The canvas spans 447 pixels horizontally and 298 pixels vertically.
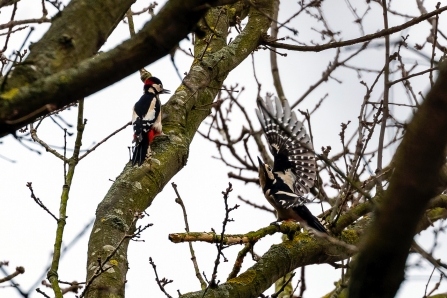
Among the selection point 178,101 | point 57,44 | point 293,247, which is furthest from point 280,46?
point 57,44

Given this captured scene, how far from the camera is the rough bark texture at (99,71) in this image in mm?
1687

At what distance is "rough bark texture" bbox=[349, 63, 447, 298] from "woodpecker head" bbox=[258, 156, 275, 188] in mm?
4296

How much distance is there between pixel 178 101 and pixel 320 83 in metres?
2.09

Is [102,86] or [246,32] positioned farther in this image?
[246,32]

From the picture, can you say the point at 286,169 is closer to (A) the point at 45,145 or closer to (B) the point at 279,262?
(B) the point at 279,262

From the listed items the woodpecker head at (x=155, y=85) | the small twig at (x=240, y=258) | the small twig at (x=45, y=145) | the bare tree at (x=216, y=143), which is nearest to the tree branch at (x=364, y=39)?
the bare tree at (x=216, y=143)

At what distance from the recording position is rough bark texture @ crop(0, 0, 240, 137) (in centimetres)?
169

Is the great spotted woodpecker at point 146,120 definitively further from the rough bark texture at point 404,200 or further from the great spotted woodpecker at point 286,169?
the rough bark texture at point 404,200

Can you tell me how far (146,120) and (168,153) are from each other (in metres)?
1.61

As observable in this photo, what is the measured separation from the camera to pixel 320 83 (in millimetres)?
6188

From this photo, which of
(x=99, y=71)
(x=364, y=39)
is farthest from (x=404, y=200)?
(x=364, y=39)

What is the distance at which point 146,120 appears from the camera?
5.64 m

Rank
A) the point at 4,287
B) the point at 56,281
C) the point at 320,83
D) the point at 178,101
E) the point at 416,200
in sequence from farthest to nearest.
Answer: the point at 320,83, the point at 178,101, the point at 56,281, the point at 4,287, the point at 416,200

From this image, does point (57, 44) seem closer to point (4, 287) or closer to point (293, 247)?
point (4, 287)
